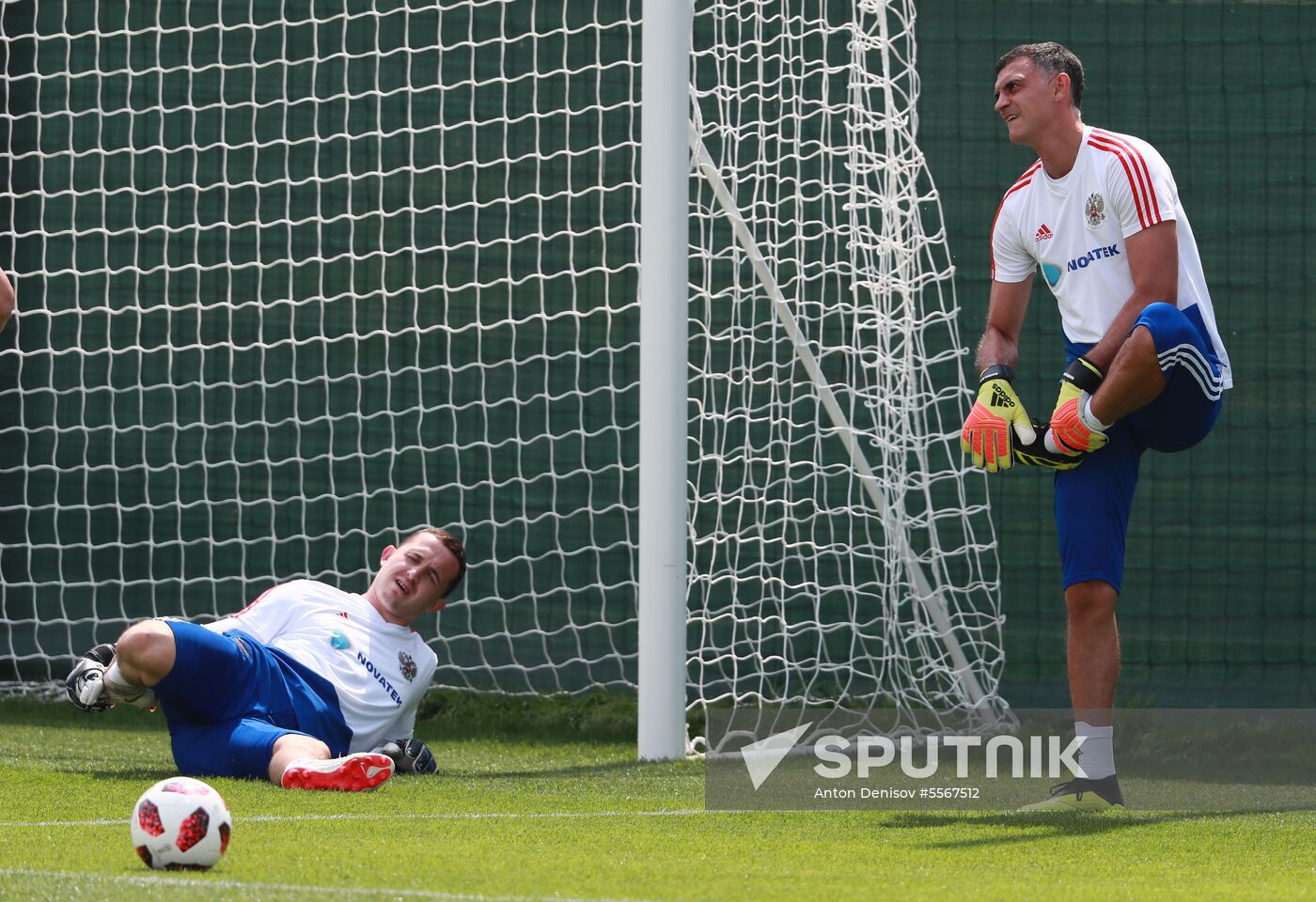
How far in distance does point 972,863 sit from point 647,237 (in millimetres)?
2515

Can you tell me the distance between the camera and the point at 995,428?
13.5 feet

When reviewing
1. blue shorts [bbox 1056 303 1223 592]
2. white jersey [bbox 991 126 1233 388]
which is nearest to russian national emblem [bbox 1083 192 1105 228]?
white jersey [bbox 991 126 1233 388]

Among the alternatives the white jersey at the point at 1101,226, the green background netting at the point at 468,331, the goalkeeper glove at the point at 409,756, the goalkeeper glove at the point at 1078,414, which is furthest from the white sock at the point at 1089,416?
the green background netting at the point at 468,331

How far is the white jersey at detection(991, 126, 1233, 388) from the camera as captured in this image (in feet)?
13.3

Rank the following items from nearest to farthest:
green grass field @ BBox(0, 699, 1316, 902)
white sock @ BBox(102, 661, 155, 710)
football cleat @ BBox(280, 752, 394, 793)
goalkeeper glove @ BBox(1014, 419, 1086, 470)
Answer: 1. green grass field @ BBox(0, 699, 1316, 902)
2. goalkeeper glove @ BBox(1014, 419, 1086, 470)
3. football cleat @ BBox(280, 752, 394, 793)
4. white sock @ BBox(102, 661, 155, 710)

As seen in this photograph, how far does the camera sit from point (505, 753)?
217 inches

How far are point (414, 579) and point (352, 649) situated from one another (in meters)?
0.30

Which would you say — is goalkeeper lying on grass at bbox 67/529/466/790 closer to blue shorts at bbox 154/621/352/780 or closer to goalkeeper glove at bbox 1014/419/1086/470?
blue shorts at bbox 154/621/352/780

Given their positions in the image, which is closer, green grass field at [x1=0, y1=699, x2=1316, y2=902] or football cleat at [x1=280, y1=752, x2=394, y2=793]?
green grass field at [x1=0, y1=699, x2=1316, y2=902]

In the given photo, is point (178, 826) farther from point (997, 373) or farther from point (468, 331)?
point (468, 331)

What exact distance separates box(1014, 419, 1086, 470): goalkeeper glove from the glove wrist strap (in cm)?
19

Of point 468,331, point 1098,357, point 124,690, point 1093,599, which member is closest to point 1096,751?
point 1093,599

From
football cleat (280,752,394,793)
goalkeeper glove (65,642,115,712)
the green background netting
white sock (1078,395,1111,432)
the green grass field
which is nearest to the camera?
the green grass field

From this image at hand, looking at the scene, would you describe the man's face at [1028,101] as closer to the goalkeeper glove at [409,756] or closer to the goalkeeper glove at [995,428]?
the goalkeeper glove at [995,428]
